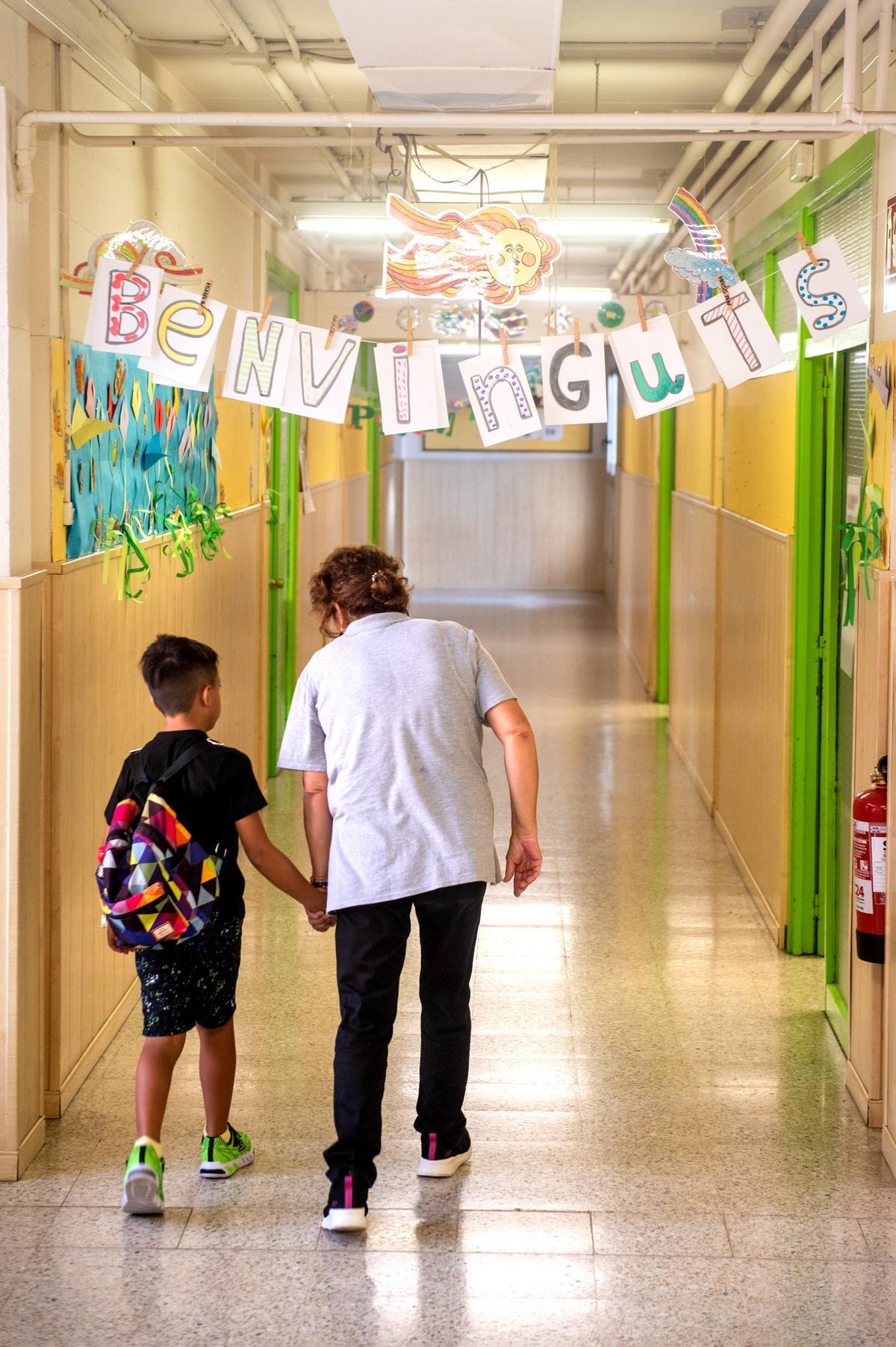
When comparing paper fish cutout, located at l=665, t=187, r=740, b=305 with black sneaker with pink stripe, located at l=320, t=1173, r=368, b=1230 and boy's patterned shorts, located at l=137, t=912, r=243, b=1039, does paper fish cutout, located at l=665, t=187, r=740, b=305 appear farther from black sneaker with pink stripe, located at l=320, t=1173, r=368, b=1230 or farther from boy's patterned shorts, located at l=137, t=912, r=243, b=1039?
black sneaker with pink stripe, located at l=320, t=1173, r=368, b=1230

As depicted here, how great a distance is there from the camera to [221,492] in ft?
20.3

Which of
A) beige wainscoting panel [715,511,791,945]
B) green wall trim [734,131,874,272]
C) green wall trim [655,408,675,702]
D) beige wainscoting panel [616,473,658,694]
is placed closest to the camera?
green wall trim [734,131,874,272]

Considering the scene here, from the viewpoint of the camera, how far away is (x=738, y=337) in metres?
3.78

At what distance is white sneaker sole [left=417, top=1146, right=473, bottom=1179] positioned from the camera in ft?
11.5

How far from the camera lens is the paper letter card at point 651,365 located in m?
3.90

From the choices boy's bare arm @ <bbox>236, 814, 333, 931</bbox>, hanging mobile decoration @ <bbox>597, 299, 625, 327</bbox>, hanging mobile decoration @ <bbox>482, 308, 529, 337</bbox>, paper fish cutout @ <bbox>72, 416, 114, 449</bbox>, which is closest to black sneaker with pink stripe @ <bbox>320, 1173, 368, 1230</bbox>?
boy's bare arm @ <bbox>236, 814, 333, 931</bbox>

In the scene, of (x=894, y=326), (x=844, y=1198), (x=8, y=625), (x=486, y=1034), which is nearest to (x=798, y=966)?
(x=486, y=1034)

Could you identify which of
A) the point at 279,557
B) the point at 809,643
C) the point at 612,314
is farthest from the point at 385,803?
the point at 279,557

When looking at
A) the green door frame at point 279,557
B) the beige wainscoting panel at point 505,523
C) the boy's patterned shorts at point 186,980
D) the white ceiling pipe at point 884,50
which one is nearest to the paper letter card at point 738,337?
the white ceiling pipe at point 884,50

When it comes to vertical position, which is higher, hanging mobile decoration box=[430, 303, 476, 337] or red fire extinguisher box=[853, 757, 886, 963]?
hanging mobile decoration box=[430, 303, 476, 337]

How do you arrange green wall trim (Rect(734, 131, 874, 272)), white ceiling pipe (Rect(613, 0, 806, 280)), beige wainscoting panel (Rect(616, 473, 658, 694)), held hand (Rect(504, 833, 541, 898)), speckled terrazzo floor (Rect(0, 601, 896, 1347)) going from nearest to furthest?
speckled terrazzo floor (Rect(0, 601, 896, 1347)) → held hand (Rect(504, 833, 541, 898)) → white ceiling pipe (Rect(613, 0, 806, 280)) → green wall trim (Rect(734, 131, 874, 272)) → beige wainscoting panel (Rect(616, 473, 658, 694))

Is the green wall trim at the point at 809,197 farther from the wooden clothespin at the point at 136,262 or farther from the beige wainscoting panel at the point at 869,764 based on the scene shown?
the wooden clothespin at the point at 136,262

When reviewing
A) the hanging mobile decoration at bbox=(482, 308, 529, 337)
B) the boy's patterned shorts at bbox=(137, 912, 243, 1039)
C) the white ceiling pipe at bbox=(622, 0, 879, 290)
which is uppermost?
the white ceiling pipe at bbox=(622, 0, 879, 290)

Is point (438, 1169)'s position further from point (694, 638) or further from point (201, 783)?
point (694, 638)
